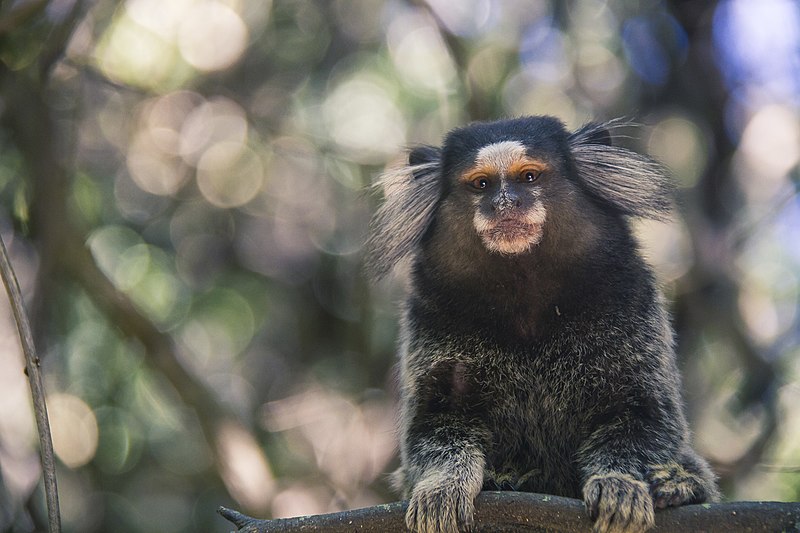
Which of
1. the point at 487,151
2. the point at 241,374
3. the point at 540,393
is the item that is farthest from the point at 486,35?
the point at 540,393

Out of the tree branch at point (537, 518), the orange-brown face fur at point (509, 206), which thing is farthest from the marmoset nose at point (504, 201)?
the tree branch at point (537, 518)

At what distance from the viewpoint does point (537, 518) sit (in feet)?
9.52

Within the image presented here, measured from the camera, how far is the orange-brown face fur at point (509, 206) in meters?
3.67

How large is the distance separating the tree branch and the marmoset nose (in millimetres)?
1104

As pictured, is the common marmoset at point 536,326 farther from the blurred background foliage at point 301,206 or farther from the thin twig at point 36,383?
the blurred background foliage at point 301,206

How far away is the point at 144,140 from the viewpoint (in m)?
7.75

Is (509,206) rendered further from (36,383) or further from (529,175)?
(36,383)

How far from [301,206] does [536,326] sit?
14.2 feet

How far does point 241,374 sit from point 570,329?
4.63 m

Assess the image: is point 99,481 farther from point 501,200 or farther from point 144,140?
point 501,200

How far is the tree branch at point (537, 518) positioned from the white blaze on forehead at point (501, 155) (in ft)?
4.32

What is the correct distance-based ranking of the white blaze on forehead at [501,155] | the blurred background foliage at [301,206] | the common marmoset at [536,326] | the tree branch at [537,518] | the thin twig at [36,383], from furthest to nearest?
the blurred background foliage at [301,206] → the white blaze on forehead at [501,155] → the common marmoset at [536,326] → the thin twig at [36,383] → the tree branch at [537,518]

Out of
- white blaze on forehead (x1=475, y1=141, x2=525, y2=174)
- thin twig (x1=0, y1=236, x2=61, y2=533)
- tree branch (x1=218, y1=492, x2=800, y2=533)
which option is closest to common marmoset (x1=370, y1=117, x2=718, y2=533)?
white blaze on forehead (x1=475, y1=141, x2=525, y2=174)

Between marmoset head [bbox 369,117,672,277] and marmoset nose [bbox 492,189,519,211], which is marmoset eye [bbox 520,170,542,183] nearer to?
marmoset head [bbox 369,117,672,277]
